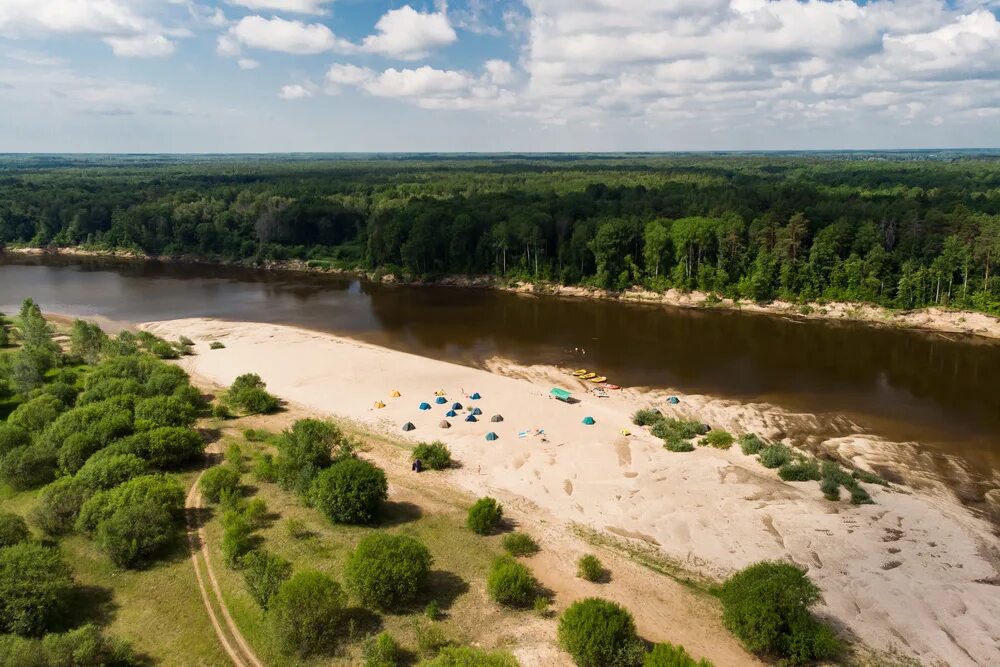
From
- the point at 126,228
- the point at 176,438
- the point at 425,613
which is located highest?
the point at 126,228

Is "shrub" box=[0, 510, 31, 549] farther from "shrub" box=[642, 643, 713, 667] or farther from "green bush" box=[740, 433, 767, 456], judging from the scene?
"green bush" box=[740, 433, 767, 456]

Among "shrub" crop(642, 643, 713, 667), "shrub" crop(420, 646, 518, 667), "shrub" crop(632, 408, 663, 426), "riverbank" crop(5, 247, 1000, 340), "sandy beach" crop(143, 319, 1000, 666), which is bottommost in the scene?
"sandy beach" crop(143, 319, 1000, 666)

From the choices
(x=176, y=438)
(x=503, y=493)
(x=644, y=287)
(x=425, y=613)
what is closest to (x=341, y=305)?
(x=644, y=287)

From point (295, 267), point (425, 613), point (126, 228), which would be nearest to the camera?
point (425, 613)

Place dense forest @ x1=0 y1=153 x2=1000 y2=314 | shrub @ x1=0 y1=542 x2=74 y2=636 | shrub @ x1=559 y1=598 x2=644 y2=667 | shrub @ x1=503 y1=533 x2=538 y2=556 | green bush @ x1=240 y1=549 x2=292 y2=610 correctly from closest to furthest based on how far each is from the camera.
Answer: shrub @ x1=559 y1=598 x2=644 y2=667 < shrub @ x1=0 y1=542 x2=74 y2=636 < green bush @ x1=240 y1=549 x2=292 y2=610 < shrub @ x1=503 y1=533 x2=538 y2=556 < dense forest @ x1=0 y1=153 x2=1000 y2=314

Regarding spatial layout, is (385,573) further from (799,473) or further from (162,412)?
(799,473)

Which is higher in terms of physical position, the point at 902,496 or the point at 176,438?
the point at 176,438

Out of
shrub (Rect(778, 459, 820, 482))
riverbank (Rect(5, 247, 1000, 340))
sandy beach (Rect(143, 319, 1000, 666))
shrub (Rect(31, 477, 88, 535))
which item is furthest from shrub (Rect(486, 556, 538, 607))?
riverbank (Rect(5, 247, 1000, 340))

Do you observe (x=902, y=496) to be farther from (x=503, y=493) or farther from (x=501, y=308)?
(x=501, y=308)
